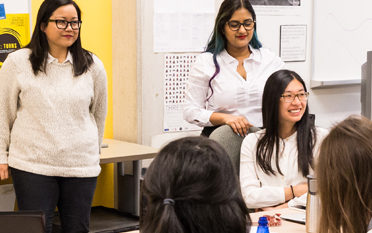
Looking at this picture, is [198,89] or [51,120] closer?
[51,120]

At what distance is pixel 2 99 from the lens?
2807 mm

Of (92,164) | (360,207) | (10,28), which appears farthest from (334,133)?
(10,28)

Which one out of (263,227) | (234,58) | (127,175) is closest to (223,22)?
(234,58)

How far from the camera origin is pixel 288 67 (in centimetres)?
492

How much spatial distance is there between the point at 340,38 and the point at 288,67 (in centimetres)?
62

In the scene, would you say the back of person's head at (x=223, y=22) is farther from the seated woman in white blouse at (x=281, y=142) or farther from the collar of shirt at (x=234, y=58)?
the seated woman in white blouse at (x=281, y=142)

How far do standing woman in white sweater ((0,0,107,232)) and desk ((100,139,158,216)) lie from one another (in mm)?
970

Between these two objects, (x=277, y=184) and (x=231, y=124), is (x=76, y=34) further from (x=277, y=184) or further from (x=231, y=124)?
(x=277, y=184)

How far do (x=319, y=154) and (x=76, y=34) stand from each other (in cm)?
162

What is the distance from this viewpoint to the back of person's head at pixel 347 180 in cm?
155

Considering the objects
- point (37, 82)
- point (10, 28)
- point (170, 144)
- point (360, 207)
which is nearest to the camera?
point (170, 144)

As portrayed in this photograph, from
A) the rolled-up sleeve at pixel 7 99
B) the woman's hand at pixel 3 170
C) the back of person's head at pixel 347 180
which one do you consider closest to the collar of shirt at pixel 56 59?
the rolled-up sleeve at pixel 7 99

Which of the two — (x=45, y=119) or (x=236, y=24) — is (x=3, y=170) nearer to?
(x=45, y=119)

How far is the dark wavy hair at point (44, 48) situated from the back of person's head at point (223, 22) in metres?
0.68
